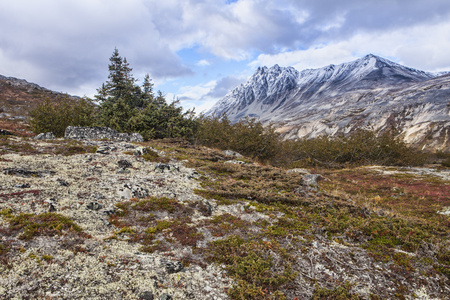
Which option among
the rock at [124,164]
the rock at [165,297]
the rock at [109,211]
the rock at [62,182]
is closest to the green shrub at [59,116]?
the rock at [124,164]

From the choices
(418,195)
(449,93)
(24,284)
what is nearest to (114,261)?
(24,284)

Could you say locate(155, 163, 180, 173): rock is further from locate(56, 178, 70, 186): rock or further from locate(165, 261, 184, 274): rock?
locate(165, 261, 184, 274): rock

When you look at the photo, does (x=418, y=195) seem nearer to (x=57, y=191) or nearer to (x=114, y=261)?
(x=114, y=261)

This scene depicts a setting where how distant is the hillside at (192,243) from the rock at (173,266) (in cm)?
3

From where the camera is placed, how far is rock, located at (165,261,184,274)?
7.13 meters

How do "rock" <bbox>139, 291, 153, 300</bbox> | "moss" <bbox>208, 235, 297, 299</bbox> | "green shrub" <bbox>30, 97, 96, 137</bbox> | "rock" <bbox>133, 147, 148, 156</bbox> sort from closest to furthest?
"rock" <bbox>139, 291, 153, 300</bbox> → "moss" <bbox>208, 235, 297, 299</bbox> → "rock" <bbox>133, 147, 148, 156</bbox> → "green shrub" <bbox>30, 97, 96, 137</bbox>

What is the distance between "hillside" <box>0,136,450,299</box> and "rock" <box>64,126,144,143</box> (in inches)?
734

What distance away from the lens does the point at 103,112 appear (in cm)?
3931

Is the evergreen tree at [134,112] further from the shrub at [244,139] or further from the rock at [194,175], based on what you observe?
the rock at [194,175]

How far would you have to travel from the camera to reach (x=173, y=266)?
7258mm

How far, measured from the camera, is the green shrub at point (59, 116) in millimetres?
36375

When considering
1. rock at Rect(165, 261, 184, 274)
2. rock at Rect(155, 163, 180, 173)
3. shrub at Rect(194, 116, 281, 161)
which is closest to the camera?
rock at Rect(165, 261, 184, 274)

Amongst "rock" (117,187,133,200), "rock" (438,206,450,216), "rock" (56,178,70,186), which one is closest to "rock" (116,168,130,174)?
"rock" (56,178,70,186)

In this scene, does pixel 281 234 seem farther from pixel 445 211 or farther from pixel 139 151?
pixel 139 151
